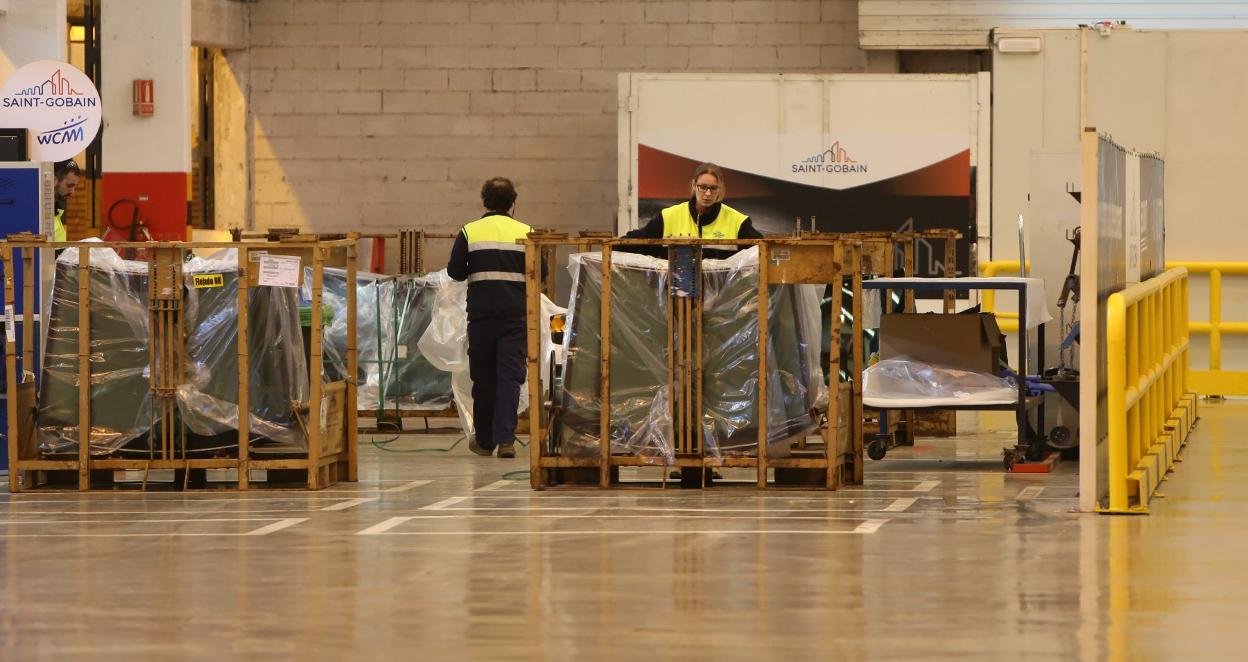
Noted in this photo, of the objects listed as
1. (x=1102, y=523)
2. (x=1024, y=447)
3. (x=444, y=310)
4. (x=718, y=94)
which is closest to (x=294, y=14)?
(x=718, y=94)

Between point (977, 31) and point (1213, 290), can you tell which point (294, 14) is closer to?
point (977, 31)

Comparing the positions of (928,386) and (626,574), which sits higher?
(928,386)

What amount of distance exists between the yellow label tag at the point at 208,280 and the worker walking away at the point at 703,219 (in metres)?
2.31

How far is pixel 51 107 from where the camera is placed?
13.8m

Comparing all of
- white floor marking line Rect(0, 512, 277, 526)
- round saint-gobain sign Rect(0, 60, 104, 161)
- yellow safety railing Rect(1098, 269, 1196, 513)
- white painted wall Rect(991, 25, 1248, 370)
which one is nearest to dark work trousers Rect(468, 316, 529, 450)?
white floor marking line Rect(0, 512, 277, 526)

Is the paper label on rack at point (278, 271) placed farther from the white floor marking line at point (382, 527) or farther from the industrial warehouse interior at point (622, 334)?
the white floor marking line at point (382, 527)

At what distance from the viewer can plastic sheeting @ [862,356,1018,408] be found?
11469mm

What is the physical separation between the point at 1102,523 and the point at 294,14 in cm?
Result: 1317

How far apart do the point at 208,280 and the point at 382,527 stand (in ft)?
7.58

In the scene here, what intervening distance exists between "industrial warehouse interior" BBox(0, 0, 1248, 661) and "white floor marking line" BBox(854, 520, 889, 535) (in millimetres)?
36

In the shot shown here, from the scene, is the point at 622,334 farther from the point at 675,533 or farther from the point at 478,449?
the point at 478,449

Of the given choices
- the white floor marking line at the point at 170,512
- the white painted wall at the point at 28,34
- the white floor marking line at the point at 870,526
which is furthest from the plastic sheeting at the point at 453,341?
the white floor marking line at the point at 870,526

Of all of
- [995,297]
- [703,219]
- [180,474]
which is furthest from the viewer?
[995,297]

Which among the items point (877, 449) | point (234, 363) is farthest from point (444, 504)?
point (877, 449)
